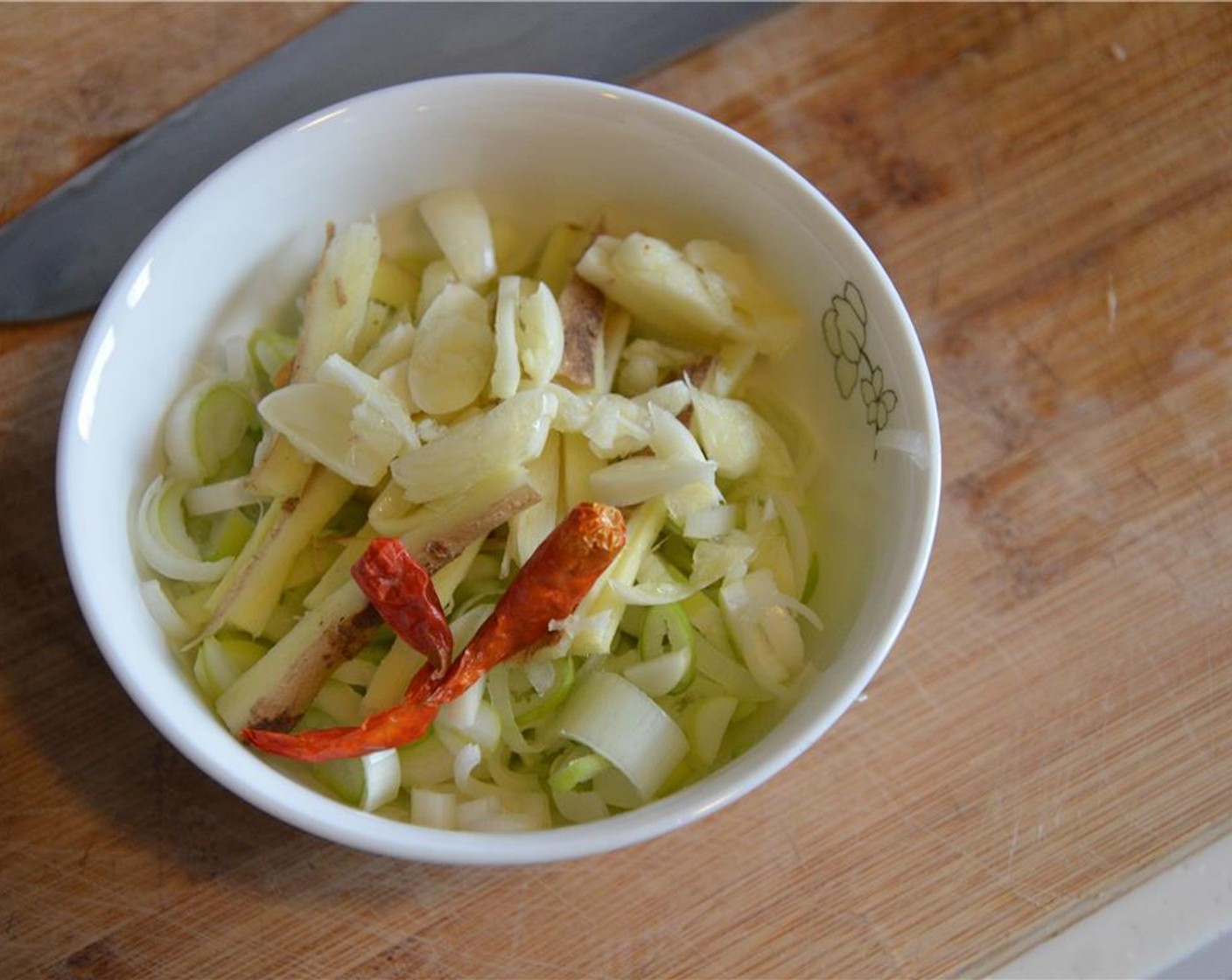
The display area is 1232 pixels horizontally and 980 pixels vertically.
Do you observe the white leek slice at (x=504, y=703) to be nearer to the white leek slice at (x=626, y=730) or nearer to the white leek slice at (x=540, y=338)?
the white leek slice at (x=626, y=730)

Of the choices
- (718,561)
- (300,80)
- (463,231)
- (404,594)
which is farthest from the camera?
(300,80)

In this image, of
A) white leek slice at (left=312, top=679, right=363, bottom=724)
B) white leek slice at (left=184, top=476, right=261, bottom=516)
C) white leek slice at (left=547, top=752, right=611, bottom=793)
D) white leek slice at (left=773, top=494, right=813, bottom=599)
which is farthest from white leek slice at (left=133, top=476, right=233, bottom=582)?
white leek slice at (left=773, top=494, right=813, bottom=599)

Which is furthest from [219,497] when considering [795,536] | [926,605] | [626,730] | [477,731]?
[926,605]

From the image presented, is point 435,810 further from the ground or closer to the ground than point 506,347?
closer to the ground

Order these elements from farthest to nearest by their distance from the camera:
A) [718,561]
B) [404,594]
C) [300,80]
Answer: [300,80] → [718,561] → [404,594]

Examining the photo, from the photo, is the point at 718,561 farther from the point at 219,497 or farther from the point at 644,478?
the point at 219,497

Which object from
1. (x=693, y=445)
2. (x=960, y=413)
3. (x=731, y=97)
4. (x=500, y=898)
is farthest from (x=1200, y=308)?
(x=500, y=898)

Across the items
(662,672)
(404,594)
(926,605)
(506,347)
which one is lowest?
(926,605)

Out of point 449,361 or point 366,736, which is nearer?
point 366,736

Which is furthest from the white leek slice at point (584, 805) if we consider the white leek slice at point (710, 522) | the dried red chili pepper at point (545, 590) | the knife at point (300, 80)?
the knife at point (300, 80)
